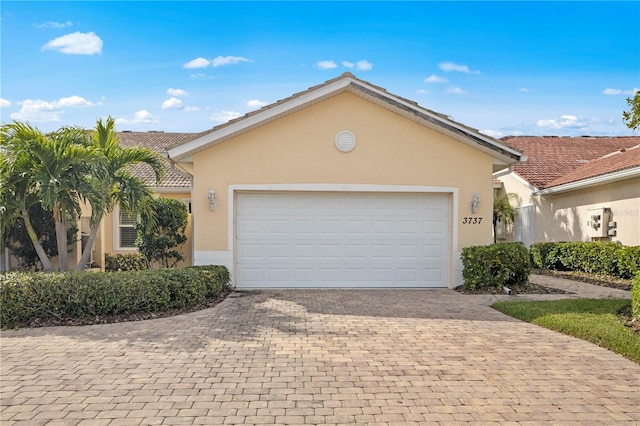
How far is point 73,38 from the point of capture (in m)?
10.8

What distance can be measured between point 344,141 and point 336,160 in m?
0.48

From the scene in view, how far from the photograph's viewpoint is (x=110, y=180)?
30.0ft

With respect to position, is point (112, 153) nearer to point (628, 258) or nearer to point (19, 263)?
point (19, 263)

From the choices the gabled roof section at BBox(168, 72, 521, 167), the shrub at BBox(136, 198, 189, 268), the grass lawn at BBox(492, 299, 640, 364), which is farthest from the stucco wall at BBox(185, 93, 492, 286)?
the grass lawn at BBox(492, 299, 640, 364)

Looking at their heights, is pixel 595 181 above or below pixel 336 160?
below

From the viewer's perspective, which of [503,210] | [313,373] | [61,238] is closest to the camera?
[313,373]

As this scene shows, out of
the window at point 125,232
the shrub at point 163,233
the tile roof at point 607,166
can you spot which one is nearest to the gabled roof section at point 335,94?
the shrub at point 163,233

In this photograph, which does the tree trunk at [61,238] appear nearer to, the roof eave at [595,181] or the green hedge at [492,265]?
the green hedge at [492,265]

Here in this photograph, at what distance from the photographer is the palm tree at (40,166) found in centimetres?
868

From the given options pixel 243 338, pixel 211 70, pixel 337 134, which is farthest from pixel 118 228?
pixel 243 338

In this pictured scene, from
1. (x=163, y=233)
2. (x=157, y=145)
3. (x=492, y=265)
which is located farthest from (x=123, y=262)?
(x=492, y=265)

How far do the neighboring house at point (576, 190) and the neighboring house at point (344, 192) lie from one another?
450cm

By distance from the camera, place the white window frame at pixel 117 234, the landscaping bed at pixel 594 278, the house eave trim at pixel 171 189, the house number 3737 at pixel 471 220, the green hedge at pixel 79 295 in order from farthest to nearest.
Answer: the house eave trim at pixel 171 189 → the white window frame at pixel 117 234 → the landscaping bed at pixel 594 278 → the house number 3737 at pixel 471 220 → the green hedge at pixel 79 295

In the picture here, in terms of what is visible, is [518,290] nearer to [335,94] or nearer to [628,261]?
[628,261]
